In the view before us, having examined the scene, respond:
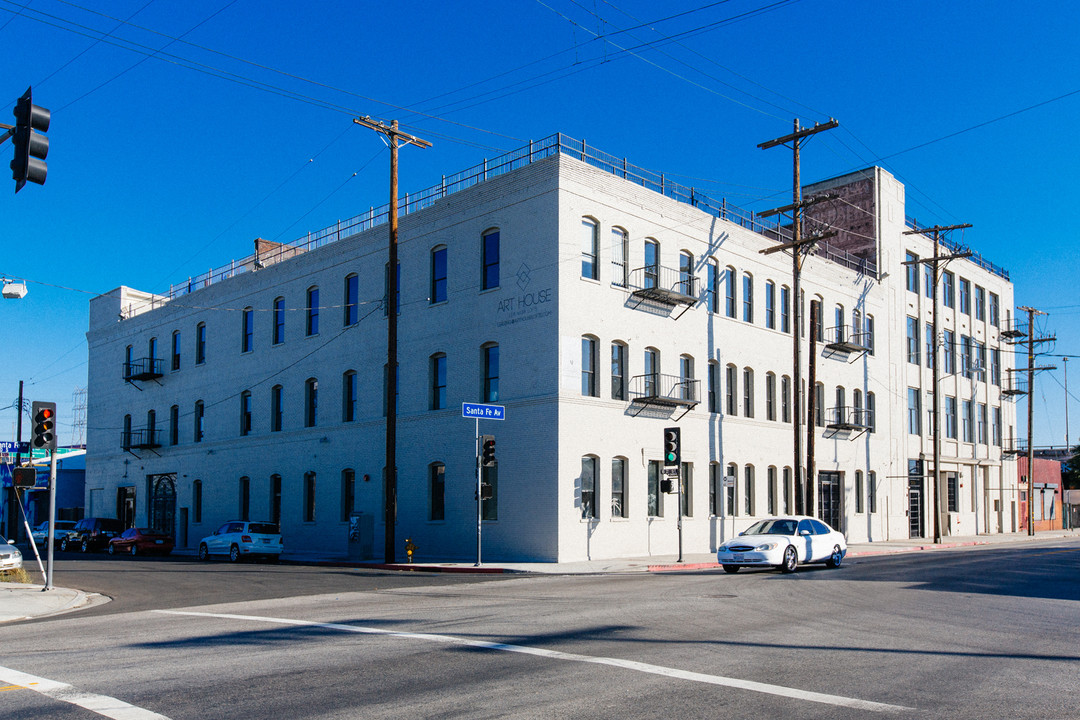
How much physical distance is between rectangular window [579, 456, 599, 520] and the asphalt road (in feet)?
32.2

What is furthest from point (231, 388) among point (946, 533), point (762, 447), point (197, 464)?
point (946, 533)

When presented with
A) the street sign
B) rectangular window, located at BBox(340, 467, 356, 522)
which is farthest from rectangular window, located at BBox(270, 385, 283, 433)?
the street sign

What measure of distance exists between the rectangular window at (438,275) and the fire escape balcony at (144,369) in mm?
20640

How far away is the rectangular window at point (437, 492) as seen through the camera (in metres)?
31.4

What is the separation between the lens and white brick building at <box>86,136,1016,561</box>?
29.0 metres

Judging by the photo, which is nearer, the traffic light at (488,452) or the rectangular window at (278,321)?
the traffic light at (488,452)

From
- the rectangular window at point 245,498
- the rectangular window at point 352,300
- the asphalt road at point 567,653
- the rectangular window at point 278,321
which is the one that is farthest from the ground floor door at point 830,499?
the rectangular window at point 245,498

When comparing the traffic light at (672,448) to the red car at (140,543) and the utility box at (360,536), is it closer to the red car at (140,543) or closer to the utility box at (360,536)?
the utility box at (360,536)

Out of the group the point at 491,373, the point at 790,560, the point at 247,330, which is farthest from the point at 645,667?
the point at 247,330

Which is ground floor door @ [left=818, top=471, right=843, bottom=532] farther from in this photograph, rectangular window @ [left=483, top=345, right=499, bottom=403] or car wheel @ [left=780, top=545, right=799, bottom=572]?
car wheel @ [left=780, top=545, right=799, bottom=572]

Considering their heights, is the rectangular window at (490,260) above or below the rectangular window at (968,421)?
above

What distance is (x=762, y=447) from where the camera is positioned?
36.5m

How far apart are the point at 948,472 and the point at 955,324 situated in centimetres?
816

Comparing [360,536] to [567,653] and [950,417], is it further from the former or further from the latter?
[950,417]
